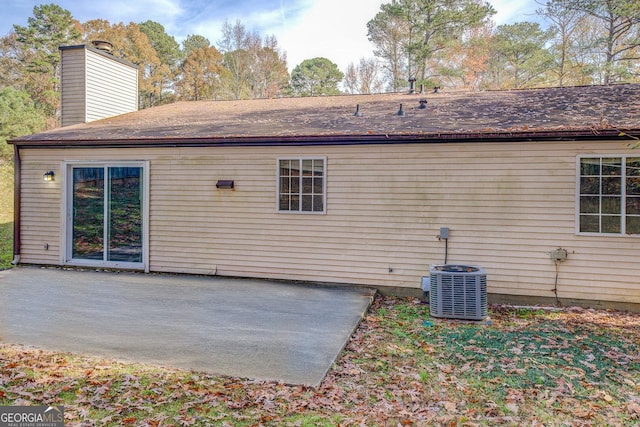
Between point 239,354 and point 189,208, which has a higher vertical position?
point 189,208

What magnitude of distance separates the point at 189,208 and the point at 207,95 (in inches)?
723

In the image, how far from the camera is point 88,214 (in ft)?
25.9

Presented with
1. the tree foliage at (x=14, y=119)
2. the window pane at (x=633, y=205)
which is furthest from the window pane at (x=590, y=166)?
the tree foliage at (x=14, y=119)

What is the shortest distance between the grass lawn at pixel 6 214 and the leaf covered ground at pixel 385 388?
6.22 metres

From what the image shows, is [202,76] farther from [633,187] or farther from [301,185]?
[633,187]

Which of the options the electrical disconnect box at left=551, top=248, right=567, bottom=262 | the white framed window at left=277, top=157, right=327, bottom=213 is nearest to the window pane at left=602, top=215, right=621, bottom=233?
the electrical disconnect box at left=551, top=248, right=567, bottom=262

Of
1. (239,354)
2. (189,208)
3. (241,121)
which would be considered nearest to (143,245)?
(189,208)

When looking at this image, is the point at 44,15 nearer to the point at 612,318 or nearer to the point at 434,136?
the point at 434,136

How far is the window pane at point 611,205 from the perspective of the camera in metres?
5.81

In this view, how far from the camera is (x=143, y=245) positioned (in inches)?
301

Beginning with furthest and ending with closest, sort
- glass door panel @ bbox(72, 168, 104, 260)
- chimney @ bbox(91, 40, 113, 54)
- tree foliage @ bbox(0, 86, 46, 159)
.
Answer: tree foliage @ bbox(0, 86, 46, 159) < chimney @ bbox(91, 40, 113, 54) < glass door panel @ bbox(72, 168, 104, 260)

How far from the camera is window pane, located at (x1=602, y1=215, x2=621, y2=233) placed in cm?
583

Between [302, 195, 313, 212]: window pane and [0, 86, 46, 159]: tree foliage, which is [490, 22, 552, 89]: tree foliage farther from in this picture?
[0, 86, 46, 159]: tree foliage

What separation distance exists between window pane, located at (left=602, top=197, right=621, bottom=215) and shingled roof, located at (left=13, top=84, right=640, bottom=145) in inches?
36.3
